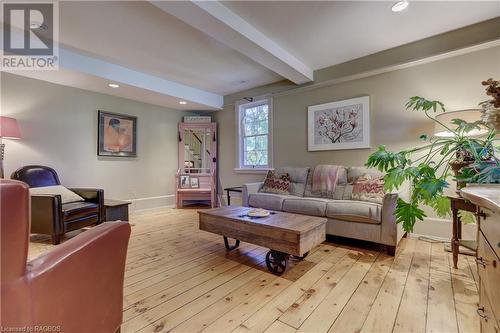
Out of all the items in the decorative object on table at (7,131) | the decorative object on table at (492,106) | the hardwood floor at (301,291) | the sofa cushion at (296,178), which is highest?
the decorative object on table at (7,131)

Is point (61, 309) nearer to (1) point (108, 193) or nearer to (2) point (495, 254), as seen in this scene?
(2) point (495, 254)

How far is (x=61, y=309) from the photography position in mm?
804

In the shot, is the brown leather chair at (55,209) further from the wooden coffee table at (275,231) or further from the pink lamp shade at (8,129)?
the wooden coffee table at (275,231)

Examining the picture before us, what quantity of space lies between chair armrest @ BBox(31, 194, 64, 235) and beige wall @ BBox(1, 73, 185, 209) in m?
1.07

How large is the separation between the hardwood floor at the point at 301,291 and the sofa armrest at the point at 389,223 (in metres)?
0.18

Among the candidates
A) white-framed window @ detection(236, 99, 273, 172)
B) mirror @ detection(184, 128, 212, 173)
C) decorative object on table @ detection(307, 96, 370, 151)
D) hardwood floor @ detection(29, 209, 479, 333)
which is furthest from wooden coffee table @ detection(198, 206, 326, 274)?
mirror @ detection(184, 128, 212, 173)

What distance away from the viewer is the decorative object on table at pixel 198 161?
16.4 ft

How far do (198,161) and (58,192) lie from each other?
2.72 metres

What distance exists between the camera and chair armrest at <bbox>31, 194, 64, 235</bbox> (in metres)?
2.56

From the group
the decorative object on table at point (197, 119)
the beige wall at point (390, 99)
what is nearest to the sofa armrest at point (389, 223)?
the beige wall at point (390, 99)

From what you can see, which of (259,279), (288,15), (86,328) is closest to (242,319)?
(259,279)

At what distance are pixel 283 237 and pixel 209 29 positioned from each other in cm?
208

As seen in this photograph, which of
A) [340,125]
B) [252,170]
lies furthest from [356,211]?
[252,170]

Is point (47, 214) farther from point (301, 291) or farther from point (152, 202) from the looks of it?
point (301, 291)
